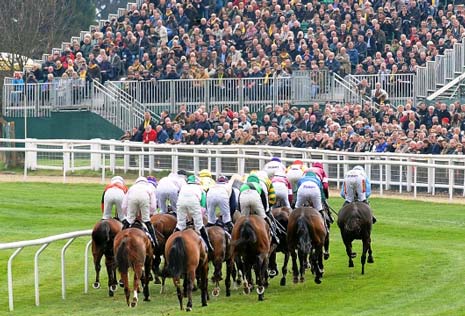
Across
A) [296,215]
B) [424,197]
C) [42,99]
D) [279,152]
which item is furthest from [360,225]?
[42,99]

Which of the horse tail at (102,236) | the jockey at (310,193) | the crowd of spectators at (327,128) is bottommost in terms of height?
the horse tail at (102,236)

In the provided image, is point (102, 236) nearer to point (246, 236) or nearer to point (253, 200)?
point (246, 236)

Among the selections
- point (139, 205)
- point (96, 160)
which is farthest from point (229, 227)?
point (96, 160)

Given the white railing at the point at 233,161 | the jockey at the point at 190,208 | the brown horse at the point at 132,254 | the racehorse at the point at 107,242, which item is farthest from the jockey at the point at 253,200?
the white railing at the point at 233,161

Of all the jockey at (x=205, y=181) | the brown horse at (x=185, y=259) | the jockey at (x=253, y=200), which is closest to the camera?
the brown horse at (x=185, y=259)

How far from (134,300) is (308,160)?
37.1 ft

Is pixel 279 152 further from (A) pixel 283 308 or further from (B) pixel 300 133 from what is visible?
(A) pixel 283 308

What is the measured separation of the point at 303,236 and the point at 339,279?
0.90 m

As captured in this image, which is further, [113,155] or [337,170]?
[113,155]

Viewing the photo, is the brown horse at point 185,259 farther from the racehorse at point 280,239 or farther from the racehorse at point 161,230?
the racehorse at point 280,239

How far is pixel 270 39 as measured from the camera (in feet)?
121

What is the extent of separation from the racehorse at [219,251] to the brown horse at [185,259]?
920mm

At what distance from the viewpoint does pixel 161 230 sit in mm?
19250

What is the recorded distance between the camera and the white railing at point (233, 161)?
2744 centimetres
